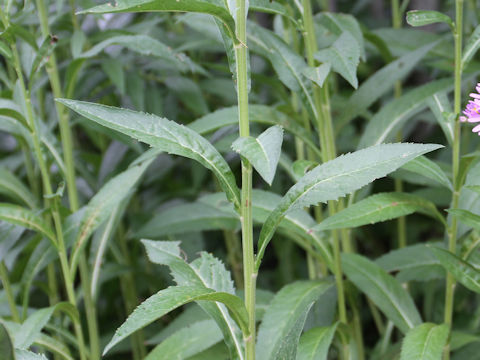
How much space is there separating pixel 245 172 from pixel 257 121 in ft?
1.28

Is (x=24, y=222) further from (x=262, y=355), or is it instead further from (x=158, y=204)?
(x=158, y=204)

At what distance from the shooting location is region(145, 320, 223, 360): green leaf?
1060 millimetres

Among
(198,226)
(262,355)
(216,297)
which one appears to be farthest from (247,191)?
(198,226)

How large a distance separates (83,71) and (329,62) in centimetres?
74

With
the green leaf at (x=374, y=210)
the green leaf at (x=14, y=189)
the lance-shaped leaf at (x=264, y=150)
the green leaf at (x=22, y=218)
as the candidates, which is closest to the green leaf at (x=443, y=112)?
the green leaf at (x=374, y=210)

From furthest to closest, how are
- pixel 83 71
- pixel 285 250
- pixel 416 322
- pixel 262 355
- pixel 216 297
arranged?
1. pixel 285 250
2. pixel 83 71
3. pixel 416 322
4. pixel 262 355
5. pixel 216 297

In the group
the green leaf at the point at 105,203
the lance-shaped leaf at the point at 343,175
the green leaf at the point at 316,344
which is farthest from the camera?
the green leaf at the point at 105,203

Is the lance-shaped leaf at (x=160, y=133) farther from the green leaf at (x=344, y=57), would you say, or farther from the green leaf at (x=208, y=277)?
the green leaf at (x=344, y=57)

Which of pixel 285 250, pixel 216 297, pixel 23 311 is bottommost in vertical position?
pixel 285 250

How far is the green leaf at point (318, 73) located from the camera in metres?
1.00

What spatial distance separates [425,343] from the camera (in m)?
0.94

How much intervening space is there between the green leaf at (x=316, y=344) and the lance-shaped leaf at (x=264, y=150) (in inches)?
16.0

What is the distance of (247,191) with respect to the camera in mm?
791

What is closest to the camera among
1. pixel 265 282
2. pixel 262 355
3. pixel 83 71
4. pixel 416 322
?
pixel 262 355
